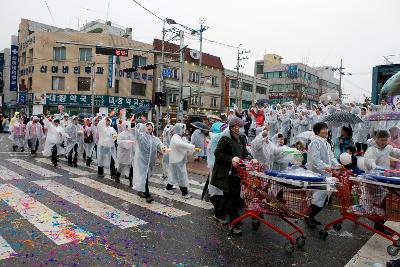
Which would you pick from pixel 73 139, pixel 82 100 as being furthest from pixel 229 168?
pixel 82 100

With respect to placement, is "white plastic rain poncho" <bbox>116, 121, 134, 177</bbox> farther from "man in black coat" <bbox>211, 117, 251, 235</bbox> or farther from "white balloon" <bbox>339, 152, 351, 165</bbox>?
"white balloon" <bbox>339, 152, 351, 165</bbox>

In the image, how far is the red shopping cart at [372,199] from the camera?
4.51 m

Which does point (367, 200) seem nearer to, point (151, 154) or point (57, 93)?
point (151, 154)

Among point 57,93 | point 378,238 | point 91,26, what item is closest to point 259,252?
point 378,238

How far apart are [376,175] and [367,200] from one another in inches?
16.6

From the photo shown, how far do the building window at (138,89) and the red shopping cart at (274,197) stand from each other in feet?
118

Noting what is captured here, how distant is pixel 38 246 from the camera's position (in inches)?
185

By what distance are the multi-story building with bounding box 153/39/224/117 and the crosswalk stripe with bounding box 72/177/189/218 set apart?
1263 inches

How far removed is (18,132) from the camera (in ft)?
54.9

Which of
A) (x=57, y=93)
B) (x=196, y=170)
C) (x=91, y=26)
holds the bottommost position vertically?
(x=196, y=170)

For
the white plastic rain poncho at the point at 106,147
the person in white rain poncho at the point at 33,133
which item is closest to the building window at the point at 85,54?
the person in white rain poncho at the point at 33,133

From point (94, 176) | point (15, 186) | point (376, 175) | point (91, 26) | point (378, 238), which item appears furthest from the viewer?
point (91, 26)

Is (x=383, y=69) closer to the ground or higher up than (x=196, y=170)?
higher up

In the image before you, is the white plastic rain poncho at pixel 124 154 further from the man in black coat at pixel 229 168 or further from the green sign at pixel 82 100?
the green sign at pixel 82 100
